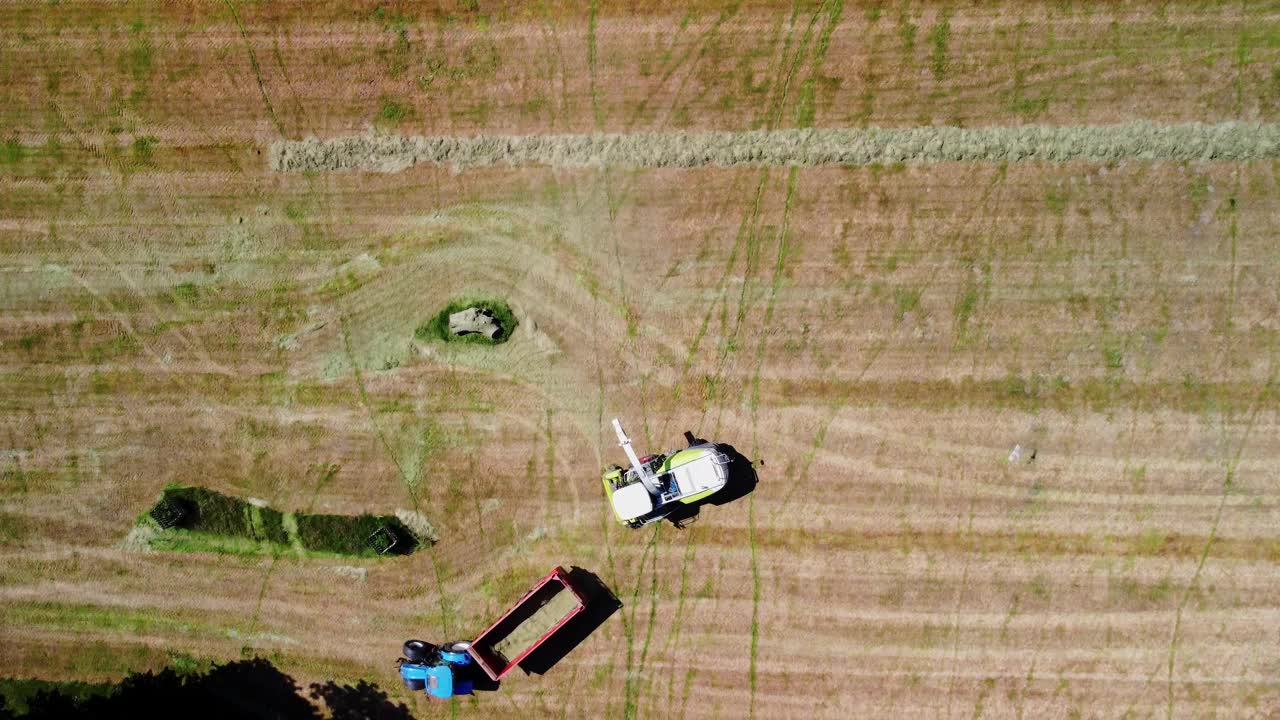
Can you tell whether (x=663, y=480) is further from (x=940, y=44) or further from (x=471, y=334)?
(x=940, y=44)

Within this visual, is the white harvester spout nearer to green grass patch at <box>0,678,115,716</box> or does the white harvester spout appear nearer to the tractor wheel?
the tractor wheel

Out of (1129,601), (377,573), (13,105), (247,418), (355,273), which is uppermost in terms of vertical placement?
(13,105)

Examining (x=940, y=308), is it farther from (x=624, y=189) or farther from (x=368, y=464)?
(x=368, y=464)

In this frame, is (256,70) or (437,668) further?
(256,70)

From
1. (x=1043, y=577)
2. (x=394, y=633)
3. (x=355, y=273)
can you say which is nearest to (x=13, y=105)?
(x=355, y=273)

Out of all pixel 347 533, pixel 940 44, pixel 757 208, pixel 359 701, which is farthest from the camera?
pixel 359 701

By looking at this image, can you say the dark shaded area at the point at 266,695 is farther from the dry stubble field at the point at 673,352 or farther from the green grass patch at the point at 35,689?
the dry stubble field at the point at 673,352

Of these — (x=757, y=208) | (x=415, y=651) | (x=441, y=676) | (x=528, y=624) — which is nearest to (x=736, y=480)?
(x=528, y=624)
